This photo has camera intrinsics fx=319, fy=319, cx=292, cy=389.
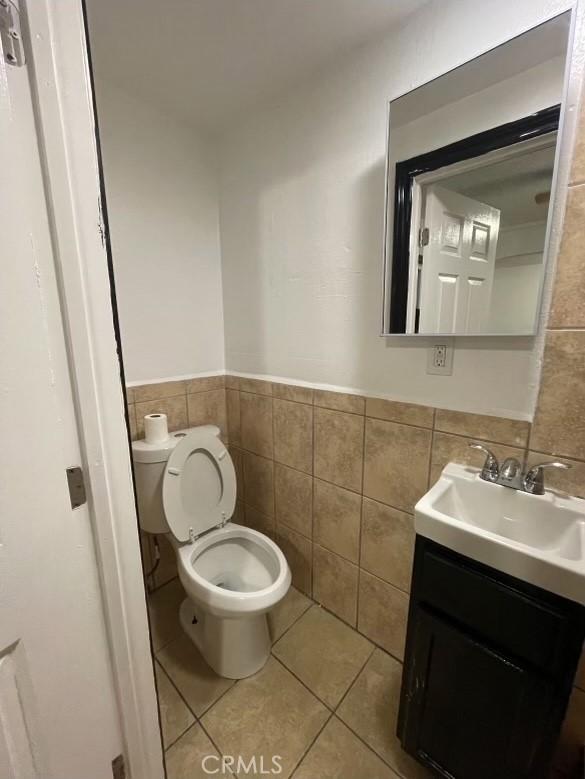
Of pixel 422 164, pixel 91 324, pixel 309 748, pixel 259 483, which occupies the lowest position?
pixel 309 748

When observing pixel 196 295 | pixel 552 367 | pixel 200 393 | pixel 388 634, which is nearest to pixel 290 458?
pixel 200 393

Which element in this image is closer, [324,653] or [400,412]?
[400,412]

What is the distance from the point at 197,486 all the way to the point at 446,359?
1111 millimetres

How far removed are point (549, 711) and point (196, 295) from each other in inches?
71.0

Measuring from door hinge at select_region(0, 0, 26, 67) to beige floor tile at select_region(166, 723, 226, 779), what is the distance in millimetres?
1699

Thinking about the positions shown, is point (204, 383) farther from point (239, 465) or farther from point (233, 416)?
point (239, 465)

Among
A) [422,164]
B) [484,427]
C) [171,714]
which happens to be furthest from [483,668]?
[422,164]

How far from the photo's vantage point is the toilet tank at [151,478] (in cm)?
131

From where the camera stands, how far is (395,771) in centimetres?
97

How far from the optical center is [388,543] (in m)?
1.24

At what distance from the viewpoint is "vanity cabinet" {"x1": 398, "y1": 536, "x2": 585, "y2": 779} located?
0.68m

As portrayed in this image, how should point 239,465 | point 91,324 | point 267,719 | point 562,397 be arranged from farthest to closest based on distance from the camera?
1. point 239,465
2. point 267,719
3. point 562,397
4. point 91,324

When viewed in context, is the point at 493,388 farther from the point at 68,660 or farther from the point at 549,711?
the point at 68,660

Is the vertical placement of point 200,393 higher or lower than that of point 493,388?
lower
